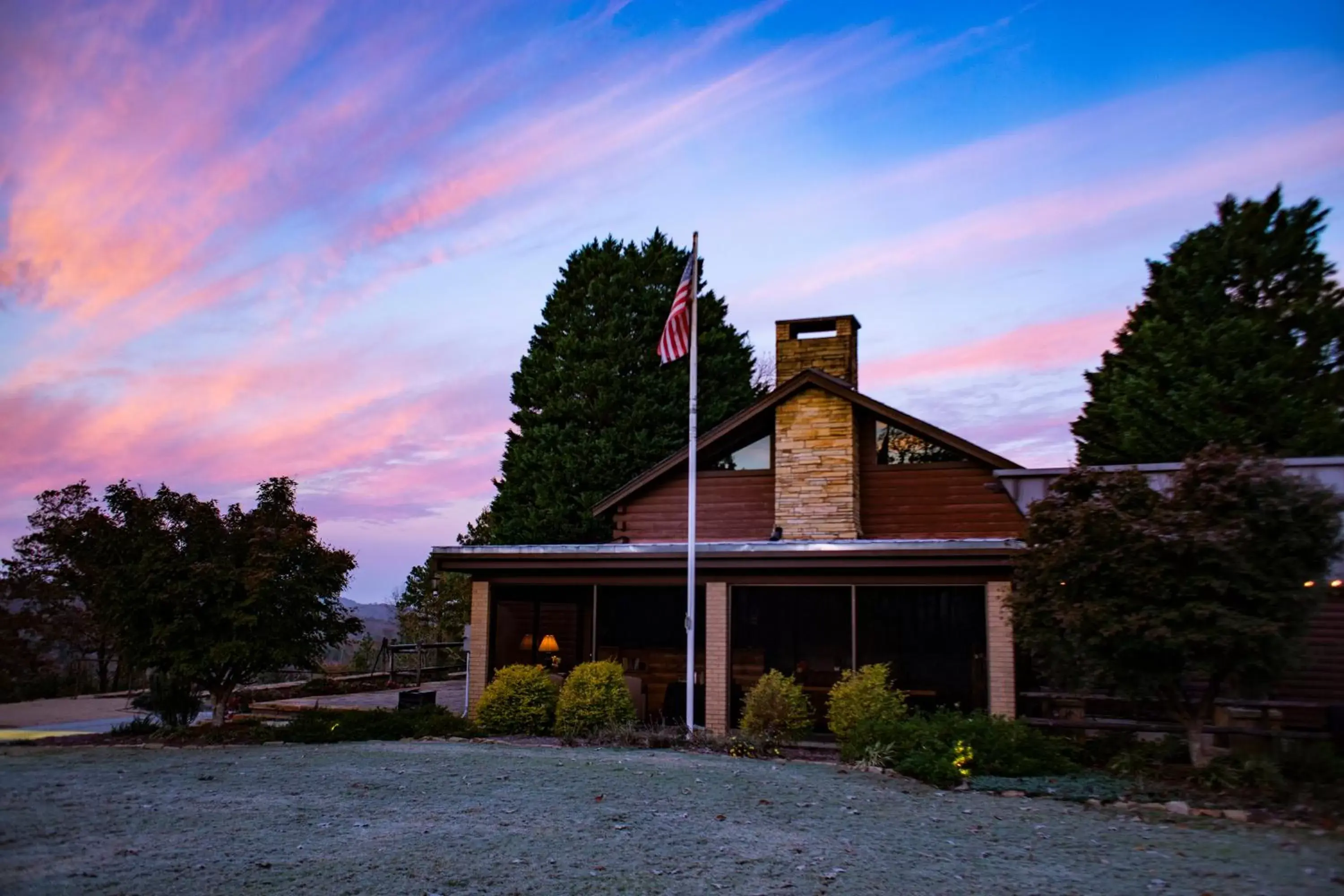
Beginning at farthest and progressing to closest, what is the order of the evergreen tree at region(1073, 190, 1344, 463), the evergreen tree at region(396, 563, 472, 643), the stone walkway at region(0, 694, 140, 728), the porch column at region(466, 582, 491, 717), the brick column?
the evergreen tree at region(396, 563, 472, 643) → the evergreen tree at region(1073, 190, 1344, 463) → the stone walkway at region(0, 694, 140, 728) → the porch column at region(466, 582, 491, 717) → the brick column

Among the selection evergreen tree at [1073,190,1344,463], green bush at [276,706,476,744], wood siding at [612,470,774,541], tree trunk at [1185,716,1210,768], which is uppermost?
evergreen tree at [1073,190,1344,463]

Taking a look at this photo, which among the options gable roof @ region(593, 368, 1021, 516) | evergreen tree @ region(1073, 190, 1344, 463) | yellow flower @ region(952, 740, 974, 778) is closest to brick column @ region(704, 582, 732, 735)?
yellow flower @ region(952, 740, 974, 778)

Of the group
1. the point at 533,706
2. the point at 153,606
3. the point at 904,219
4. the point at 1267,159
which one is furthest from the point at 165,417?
the point at 1267,159

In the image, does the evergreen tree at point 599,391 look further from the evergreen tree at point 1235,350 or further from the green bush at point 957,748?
the green bush at point 957,748

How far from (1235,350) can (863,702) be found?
70.2 ft

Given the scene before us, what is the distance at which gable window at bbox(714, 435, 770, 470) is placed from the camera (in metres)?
21.2

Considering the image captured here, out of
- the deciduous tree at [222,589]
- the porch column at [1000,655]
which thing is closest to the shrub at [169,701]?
the deciduous tree at [222,589]

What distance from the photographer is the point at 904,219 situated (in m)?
17.5

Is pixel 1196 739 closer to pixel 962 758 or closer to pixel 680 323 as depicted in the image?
pixel 962 758

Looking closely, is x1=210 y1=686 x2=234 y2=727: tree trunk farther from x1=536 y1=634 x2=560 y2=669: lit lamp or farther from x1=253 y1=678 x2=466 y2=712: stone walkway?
x1=536 y1=634 x2=560 y2=669: lit lamp

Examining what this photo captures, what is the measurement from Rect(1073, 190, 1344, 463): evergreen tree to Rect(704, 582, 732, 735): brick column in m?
18.1

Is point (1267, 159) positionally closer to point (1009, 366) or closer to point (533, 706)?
point (1009, 366)

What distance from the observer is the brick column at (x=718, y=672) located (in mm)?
15109

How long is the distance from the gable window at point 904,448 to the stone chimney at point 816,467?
0.78 meters
